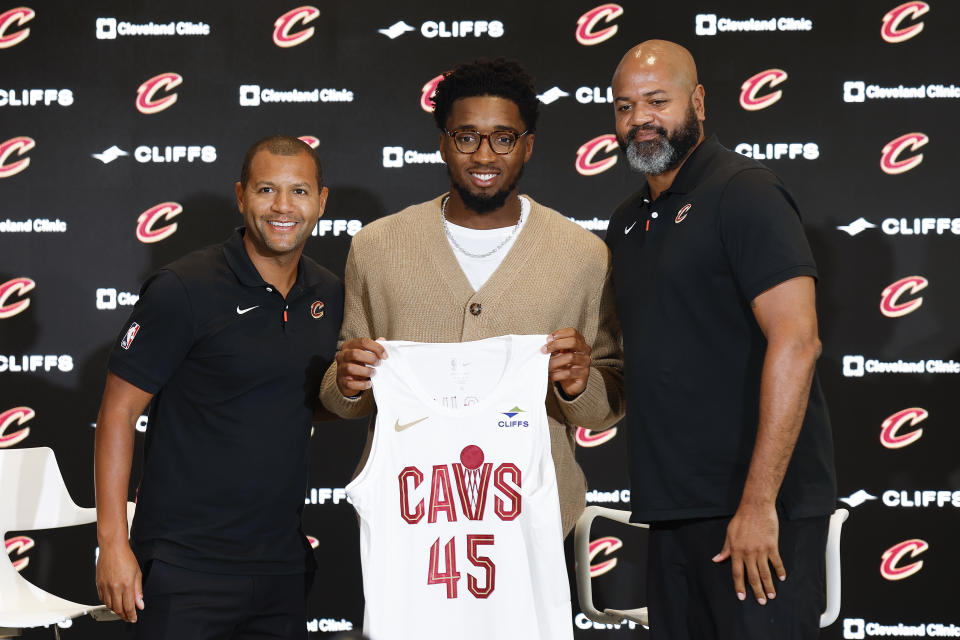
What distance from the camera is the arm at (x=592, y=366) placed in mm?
2301

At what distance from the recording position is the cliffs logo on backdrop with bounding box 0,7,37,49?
4.36m

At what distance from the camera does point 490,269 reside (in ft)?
8.36

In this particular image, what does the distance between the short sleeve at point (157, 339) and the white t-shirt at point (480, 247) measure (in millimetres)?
752

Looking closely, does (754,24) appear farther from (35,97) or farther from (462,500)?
(35,97)

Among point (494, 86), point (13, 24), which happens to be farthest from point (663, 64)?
point (13, 24)

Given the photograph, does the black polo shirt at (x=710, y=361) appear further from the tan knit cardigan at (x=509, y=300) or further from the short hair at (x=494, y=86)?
the short hair at (x=494, y=86)

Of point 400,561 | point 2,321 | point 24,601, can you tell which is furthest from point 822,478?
point 2,321

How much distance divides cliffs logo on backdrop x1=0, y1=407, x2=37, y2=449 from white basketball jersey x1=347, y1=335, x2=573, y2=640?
2784 millimetres

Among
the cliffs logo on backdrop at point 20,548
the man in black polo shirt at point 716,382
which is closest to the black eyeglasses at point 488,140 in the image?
the man in black polo shirt at point 716,382

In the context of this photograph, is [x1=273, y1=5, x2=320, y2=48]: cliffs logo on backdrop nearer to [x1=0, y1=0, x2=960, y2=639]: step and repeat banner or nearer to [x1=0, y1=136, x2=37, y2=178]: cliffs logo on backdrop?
[x1=0, y1=0, x2=960, y2=639]: step and repeat banner

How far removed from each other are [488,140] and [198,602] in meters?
1.45

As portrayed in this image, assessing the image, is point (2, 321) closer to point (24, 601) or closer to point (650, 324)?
point (24, 601)

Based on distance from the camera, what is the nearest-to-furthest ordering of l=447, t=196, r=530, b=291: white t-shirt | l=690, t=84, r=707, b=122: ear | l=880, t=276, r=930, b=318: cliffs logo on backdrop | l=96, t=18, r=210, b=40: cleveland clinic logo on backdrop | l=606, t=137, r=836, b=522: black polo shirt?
l=606, t=137, r=836, b=522: black polo shirt → l=690, t=84, r=707, b=122: ear → l=447, t=196, r=530, b=291: white t-shirt → l=880, t=276, r=930, b=318: cliffs logo on backdrop → l=96, t=18, r=210, b=40: cleveland clinic logo on backdrop

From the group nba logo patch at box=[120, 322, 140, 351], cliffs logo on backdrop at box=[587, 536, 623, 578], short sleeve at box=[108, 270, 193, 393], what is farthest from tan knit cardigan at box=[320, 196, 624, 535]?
cliffs logo on backdrop at box=[587, 536, 623, 578]
